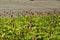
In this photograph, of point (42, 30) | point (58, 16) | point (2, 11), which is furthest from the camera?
point (2, 11)

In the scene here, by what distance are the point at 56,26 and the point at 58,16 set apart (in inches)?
37.3

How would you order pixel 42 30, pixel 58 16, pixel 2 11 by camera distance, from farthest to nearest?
pixel 2 11 → pixel 58 16 → pixel 42 30

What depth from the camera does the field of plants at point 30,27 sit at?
17.2ft

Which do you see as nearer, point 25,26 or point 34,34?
point 34,34

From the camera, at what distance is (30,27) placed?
5660 millimetres

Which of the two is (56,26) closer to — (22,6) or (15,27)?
(15,27)

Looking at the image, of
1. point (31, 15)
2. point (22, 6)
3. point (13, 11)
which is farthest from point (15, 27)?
point (22, 6)

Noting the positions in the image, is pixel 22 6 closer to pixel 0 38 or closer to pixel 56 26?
pixel 56 26

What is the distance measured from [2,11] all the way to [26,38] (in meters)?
2.75

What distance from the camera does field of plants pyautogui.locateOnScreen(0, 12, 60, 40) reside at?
5242 millimetres

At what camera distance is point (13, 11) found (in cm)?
780

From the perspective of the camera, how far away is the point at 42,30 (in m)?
5.68

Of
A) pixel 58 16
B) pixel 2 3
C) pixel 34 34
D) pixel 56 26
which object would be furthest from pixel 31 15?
pixel 2 3

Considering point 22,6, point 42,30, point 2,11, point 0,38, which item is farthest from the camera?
point 22,6
